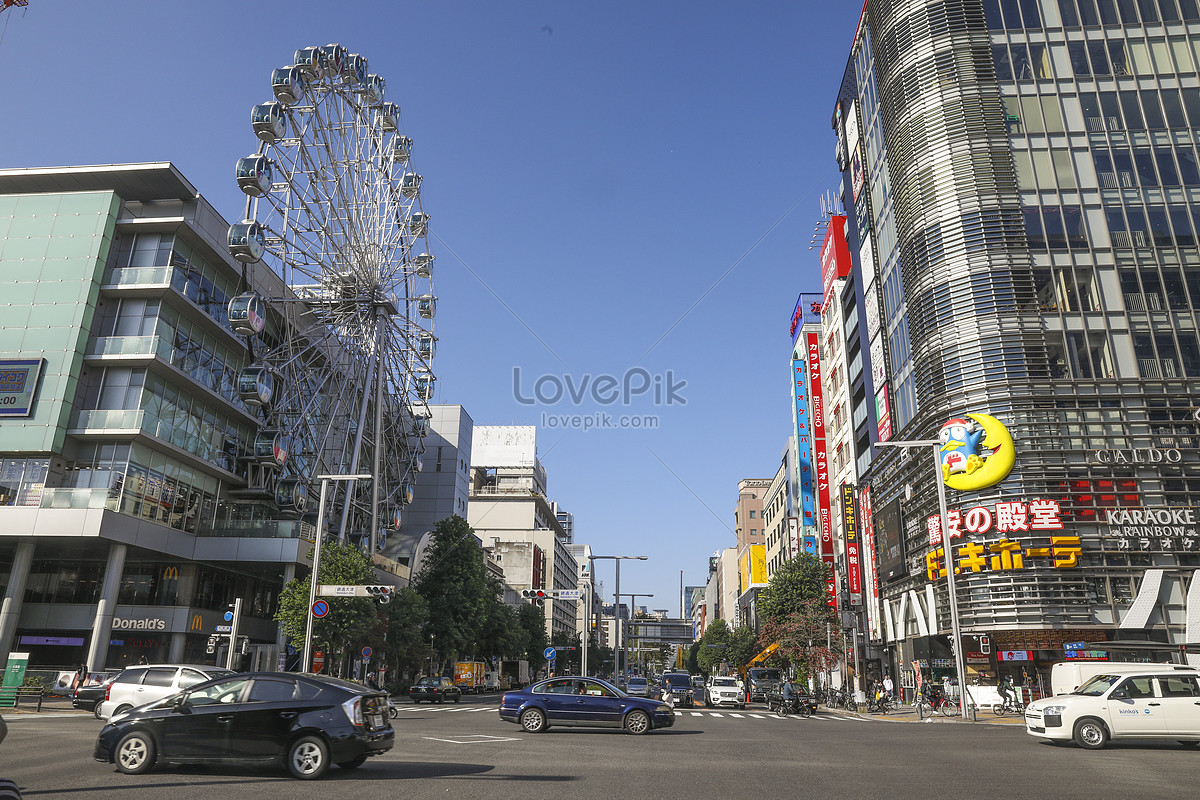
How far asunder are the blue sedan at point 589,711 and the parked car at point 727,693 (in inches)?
973

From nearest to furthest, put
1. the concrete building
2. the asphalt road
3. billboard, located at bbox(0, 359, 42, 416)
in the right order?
1. the asphalt road
2. billboard, located at bbox(0, 359, 42, 416)
3. the concrete building

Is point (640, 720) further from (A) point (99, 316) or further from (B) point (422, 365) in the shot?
(B) point (422, 365)

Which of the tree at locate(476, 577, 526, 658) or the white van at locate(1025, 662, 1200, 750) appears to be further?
the tree at locate(476, 577, 526, 658)

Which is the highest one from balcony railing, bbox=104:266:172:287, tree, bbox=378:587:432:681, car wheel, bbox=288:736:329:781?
balcony railing, bbox=104:266:172:287

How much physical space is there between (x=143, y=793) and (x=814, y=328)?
75018mm

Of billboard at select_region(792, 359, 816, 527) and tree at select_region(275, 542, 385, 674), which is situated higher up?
billboard at select_region(792, 359, 816, 527)

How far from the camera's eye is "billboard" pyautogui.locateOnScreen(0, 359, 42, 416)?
40.6 meters

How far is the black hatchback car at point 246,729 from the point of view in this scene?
37.9ft

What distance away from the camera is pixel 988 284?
42.1 metres

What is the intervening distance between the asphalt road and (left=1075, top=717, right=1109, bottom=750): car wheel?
34 centimetres

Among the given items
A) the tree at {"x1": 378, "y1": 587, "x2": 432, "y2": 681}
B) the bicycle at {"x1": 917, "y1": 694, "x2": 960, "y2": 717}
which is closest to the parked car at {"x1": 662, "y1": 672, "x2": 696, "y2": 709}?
the bicycle at {"x1": 917, "y1": 694, "x2": 960, "y2": 717}

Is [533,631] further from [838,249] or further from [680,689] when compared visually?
[838,249]

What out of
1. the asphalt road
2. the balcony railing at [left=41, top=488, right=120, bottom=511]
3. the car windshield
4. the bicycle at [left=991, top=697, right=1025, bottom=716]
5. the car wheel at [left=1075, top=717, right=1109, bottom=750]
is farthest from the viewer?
the balcony railing at [left=41, top=488, right=120, bottom=511]

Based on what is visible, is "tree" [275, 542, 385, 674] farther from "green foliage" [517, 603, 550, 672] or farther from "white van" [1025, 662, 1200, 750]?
"green foliage" [517, 603, 550, 672]
